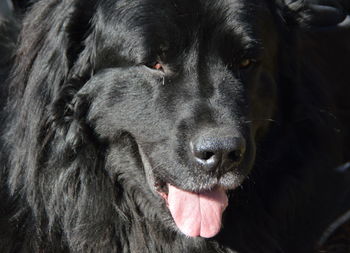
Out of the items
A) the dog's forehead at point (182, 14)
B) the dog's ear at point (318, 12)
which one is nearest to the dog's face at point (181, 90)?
the dog's forehead at point (182, 14)

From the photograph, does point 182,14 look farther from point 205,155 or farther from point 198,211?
point 198,211

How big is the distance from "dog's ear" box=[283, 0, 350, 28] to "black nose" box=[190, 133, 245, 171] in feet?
3.25

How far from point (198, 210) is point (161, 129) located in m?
0.40

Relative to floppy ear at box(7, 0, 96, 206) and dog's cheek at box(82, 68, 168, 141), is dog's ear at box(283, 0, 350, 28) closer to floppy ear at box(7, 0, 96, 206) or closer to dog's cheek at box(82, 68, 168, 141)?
dog's cheek at box(82, 68, 168, 141)

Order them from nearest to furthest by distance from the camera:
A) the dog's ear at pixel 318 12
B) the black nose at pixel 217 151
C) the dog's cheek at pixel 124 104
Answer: the black nose at pixel 217 151 → the dog's cheek at pixel 124 104 → the dog's ear at pixel 318 12

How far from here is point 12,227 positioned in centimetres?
331

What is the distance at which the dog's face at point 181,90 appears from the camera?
288 centimetres

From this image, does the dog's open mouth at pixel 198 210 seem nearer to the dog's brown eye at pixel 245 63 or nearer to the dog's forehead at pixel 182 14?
the dog's brown eye at pixel 245 63

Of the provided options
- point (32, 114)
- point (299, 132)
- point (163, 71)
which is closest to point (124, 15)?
point (163, 71)

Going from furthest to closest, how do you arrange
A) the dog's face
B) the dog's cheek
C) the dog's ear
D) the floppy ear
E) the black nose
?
the dog's ear
the floppy ear
the dog's cheek
the dog's face
the black nose

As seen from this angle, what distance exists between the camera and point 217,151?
2744 millimetres

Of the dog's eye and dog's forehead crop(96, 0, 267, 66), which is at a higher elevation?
dog's forehead crop(96, 0, 267, 66)

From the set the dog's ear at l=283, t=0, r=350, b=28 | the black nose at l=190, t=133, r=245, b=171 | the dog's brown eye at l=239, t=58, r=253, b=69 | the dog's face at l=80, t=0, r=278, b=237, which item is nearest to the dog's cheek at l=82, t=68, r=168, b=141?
the dog's face at l=80, t=0, r=278, b=237

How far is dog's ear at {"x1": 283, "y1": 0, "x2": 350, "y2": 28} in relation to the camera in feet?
11.3
